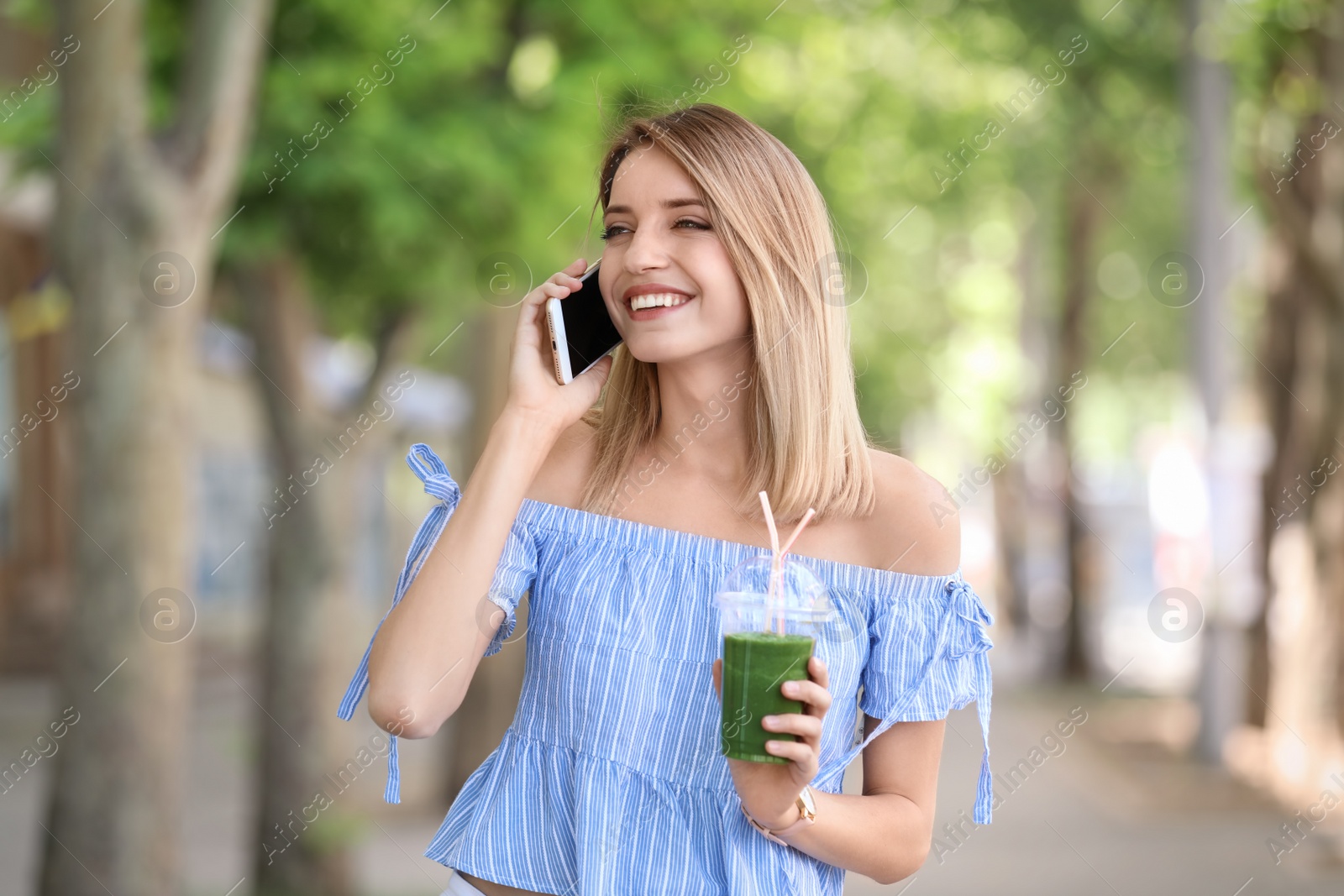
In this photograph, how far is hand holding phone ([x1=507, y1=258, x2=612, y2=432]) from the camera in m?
2.26

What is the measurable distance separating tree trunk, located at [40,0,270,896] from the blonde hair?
326cm

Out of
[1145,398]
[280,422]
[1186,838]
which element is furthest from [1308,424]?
[1145,398]

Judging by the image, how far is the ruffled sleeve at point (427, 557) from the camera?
2.21m

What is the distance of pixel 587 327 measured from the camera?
235 centimetres

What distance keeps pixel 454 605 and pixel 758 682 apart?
19.9 inches

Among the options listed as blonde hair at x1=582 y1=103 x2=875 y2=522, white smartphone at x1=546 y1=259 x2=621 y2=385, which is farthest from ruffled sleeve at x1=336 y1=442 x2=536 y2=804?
white smartphone at x1=546 y1=259 x2=621 y2=385

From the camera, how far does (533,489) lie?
7.72ft

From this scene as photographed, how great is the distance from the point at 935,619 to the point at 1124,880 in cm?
679

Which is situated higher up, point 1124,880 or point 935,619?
point 935,619

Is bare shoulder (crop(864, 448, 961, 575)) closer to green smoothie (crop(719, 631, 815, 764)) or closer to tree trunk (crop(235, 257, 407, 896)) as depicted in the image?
green smoothie (crop(719, 631, 815, 764))

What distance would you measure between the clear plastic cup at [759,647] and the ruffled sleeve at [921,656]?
0.20 metres

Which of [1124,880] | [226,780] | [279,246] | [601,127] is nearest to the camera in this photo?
[601,127]

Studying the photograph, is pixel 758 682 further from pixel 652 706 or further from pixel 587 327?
pixel 587 327

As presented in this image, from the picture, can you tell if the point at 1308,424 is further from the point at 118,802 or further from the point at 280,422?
the point at 118,802
